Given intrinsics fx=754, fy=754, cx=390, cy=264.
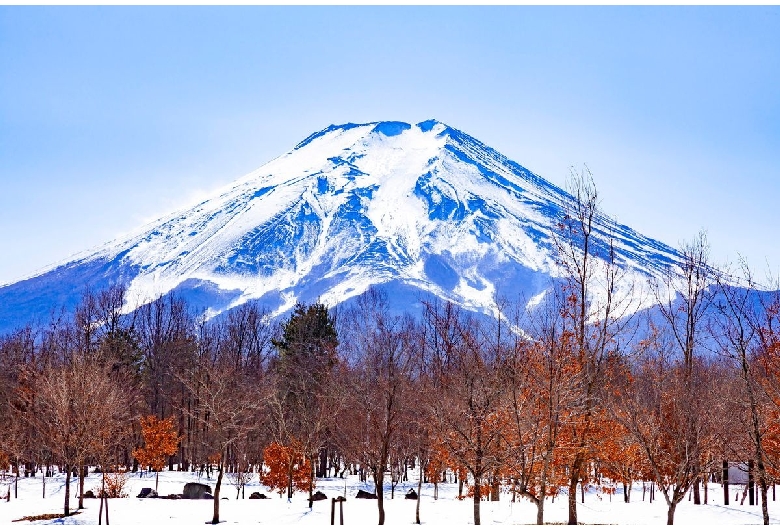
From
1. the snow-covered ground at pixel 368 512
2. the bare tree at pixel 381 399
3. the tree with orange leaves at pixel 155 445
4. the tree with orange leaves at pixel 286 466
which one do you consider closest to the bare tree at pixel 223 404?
the tree with orange leaves at pixel 286 466

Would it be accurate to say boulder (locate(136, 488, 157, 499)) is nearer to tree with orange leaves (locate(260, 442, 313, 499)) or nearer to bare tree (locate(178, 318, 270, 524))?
bare tree (locate(178, 318, 270, 524))

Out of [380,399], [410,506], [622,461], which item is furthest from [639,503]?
[622,461]

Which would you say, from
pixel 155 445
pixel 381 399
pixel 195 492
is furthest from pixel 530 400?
pixel 155 445

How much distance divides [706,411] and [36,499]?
105 ft

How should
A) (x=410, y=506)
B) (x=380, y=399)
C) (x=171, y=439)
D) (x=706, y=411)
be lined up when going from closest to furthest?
1. (x=706, y=411)
2. (x=380, y=399)
3. (x=410, y=506)
4. (x=171, y=439)

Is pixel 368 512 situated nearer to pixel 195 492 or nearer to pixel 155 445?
pixel 195 492

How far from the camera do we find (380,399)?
2977cm

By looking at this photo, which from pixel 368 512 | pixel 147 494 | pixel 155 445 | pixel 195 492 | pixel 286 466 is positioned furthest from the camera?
pixel 155 445

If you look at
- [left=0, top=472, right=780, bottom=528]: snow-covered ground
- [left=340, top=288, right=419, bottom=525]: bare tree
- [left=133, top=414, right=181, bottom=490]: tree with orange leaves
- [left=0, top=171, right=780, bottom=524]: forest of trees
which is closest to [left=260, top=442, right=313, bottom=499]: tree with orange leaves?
[left=0, top=171, right=780, bottom=524]: forest of trees

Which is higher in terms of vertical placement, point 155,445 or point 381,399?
point 381,399

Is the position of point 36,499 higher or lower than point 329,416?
lower

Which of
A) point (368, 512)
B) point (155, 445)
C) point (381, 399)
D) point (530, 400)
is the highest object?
point (530, 400)

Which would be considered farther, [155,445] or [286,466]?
[155,445]

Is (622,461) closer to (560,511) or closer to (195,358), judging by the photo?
(560,511)
